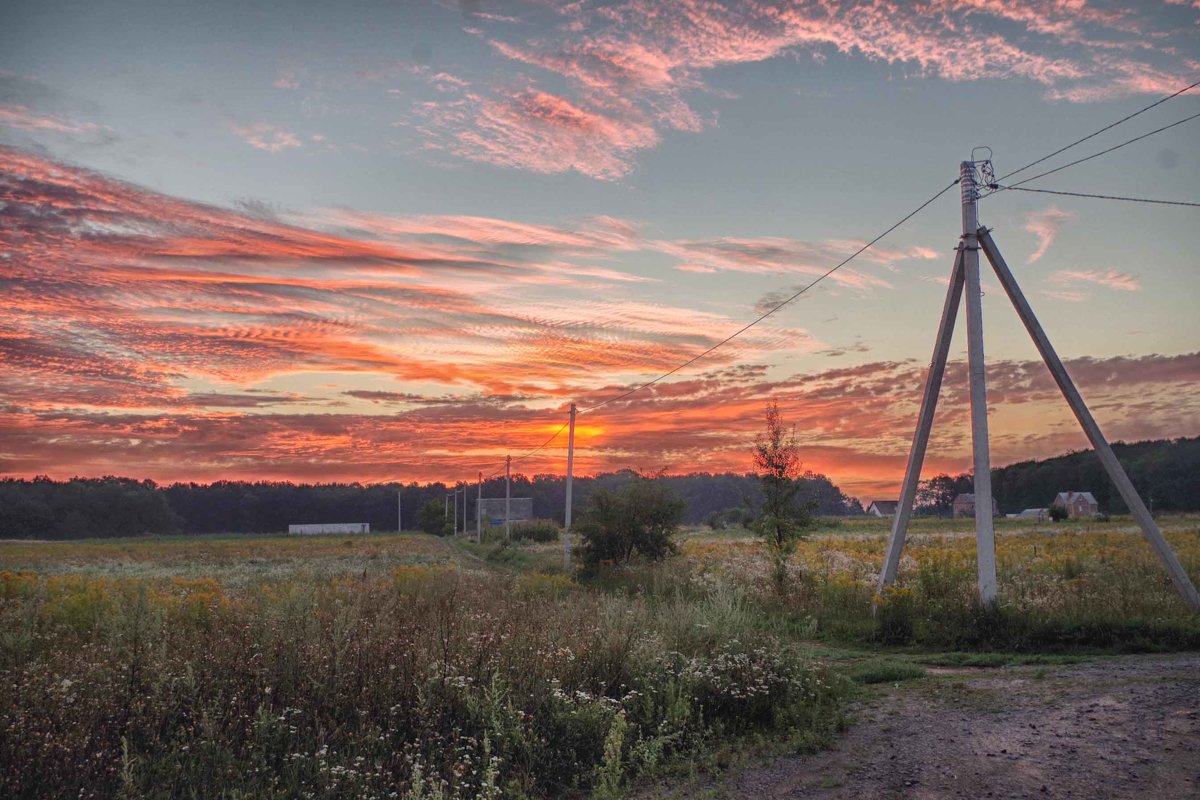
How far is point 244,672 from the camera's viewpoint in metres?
7.98

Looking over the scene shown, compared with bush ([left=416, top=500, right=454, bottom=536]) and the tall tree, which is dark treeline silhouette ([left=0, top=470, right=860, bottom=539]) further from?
the tall tree

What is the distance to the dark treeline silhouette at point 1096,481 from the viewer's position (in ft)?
264

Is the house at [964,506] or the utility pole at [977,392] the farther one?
the house at [964,506]

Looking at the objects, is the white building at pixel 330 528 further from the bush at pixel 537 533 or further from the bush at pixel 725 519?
the bush at pixel 537 533

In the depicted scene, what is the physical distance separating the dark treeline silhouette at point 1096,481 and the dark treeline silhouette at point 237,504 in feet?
62.7

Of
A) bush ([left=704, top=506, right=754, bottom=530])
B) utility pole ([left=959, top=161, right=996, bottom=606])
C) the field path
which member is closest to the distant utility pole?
utility pole ([left=959, top=161, right=996, bottom=606])

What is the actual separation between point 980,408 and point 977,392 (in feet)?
1.03

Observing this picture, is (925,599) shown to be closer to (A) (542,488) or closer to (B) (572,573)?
(B) (572,573)

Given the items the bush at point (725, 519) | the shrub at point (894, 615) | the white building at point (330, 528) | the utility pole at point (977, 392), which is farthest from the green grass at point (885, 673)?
the white building at point (330, 528)

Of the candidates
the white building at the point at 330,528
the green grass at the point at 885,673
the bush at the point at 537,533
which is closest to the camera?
the green grass at the point at 885,673

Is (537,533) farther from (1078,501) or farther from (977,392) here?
(1078,501)

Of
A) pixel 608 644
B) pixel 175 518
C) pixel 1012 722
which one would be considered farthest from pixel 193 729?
pixel 175 518

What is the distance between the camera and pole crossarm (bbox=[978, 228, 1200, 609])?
14.2 metres

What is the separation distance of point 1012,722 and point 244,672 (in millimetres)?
7755
